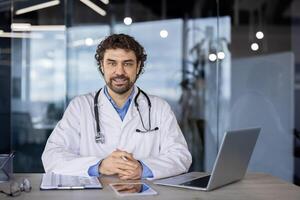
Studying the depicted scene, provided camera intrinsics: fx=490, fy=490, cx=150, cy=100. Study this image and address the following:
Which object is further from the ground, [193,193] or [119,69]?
[119,69]

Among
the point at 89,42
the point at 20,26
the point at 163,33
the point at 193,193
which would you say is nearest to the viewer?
the point at 193,193

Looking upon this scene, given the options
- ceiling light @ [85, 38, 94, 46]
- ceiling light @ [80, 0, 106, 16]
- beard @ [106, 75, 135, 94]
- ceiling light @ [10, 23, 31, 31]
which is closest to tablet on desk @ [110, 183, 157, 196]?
beard @ [106, 75, 135, 94]

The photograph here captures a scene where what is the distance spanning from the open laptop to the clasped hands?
0.34 feet

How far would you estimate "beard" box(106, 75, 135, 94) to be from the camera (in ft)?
7.17

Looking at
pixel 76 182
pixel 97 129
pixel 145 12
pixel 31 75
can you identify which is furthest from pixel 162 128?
pixel 145 12

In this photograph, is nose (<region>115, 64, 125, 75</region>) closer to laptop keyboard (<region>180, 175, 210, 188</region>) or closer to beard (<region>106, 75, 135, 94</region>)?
beard (<region>106, 75, 135, 94</region>)

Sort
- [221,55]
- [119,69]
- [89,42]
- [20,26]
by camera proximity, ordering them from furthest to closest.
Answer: [221,55], [89,42], [20,26], [119,69]

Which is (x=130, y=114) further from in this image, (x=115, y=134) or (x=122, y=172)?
(x=122, y=172)

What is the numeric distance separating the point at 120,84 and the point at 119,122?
0.58ft

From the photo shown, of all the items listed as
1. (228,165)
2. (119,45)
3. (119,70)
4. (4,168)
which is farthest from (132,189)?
(119,45)

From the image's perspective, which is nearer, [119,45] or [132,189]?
[132,189]

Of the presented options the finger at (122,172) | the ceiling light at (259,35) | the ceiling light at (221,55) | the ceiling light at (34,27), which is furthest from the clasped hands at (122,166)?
the ceiling light at (259,35)

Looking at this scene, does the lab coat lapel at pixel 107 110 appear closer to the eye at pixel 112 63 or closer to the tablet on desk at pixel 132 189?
the eye at pixel 112 63

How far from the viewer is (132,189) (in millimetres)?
1722
